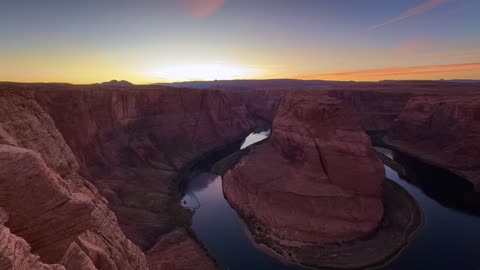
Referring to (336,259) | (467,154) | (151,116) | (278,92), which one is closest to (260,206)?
(336,259)

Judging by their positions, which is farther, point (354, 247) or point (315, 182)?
point (315, 182)

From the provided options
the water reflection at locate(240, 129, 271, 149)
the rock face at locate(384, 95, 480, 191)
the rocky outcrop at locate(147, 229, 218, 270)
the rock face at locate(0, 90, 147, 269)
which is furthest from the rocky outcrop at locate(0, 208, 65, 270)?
the water reflection at locate(240, 129, 271, 149)

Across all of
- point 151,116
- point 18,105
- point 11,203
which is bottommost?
point 151,116

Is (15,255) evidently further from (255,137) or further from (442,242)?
(255,137)

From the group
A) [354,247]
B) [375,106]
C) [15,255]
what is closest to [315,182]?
[354,247]

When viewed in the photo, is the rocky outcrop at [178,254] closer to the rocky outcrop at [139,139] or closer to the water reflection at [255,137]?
the rocky outcrop at [139,139]

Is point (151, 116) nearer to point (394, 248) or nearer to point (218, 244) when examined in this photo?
point (218, 244)

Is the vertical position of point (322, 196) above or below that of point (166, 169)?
above

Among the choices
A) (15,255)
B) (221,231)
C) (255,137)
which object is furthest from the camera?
(255,137)
